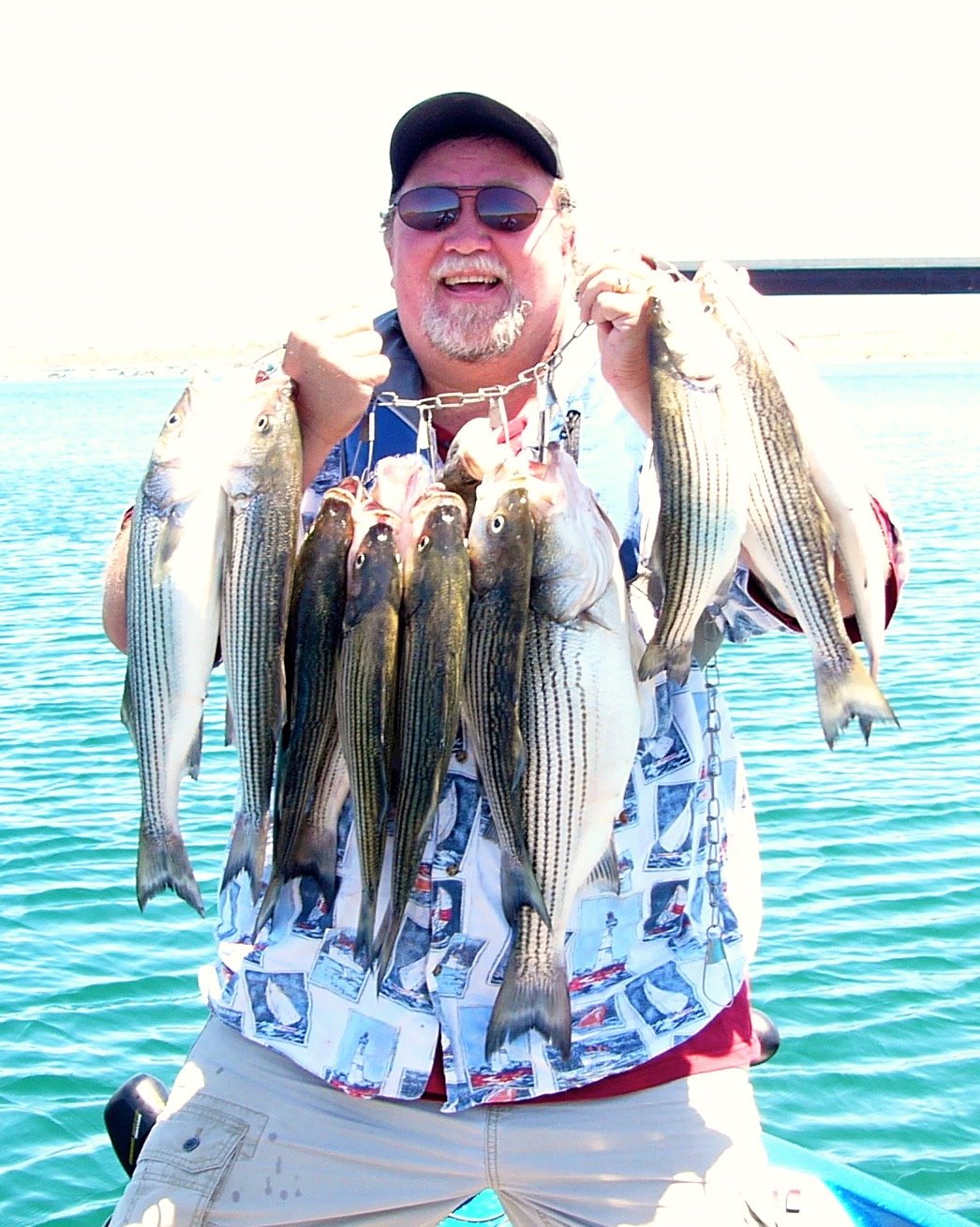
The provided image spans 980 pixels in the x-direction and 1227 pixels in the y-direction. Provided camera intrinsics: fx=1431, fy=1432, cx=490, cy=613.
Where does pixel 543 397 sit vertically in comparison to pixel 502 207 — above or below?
below

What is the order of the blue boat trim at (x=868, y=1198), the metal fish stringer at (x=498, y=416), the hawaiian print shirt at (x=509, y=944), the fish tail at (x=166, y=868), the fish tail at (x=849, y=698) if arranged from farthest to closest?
the blue boat trim at (x=868, y=1198)
the metal fish stringer at (x=498, y=416)
the hawaiian print shirt at (x=509, y=944)
the fish tail at (x=166, y=868)
the fish tail at (x=849, y=698)

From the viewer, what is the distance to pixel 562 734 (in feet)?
9.69

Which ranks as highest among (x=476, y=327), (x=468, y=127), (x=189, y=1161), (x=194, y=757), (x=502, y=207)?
(x=468, y=127)

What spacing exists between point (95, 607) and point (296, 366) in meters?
14.4

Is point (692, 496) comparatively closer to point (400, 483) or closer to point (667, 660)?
point (667, 660)

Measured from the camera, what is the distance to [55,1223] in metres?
5.42

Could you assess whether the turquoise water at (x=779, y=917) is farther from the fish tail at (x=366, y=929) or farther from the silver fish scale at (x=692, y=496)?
the silver fish scale at (x=692, y=496)

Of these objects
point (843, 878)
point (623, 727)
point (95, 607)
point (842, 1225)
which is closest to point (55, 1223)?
point (842, 1225)

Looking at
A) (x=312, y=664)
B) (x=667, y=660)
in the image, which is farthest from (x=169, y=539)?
(x=667, y=660)

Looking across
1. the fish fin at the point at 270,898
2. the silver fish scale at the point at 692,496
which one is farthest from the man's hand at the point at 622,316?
the fish fin at the point at 270,898

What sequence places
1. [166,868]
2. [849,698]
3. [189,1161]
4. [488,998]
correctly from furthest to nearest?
[189,1161] → [488,998] → [166,868] → [849,698]

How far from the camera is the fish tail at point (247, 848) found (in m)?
3.08

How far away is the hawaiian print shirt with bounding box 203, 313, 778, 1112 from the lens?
3201 millimetres

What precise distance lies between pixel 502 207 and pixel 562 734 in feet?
4.22
